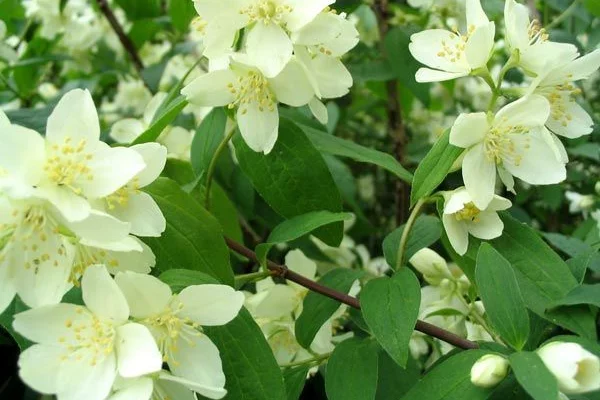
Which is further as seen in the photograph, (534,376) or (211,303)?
(211,303)

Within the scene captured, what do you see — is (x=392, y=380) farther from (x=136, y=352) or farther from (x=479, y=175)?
(x=136, y=352)

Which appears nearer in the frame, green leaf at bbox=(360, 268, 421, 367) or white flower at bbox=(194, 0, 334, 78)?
green leaf at bbox=(360, 268, 421, 367)

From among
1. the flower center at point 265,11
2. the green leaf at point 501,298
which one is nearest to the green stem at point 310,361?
the green leaf at point 501,298

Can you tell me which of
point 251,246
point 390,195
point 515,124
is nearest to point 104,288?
point 515,124

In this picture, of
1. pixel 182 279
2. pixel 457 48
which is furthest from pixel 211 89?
pixel 457 48

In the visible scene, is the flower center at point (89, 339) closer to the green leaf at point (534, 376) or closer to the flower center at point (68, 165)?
the flower center at point (68, 165)

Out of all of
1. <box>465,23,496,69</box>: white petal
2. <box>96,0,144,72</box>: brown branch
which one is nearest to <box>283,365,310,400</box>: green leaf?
<box>465,23,496,69</box>: white petal

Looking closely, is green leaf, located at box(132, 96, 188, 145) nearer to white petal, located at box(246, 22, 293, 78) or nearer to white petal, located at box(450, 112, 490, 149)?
white petal, located at box(246, 22, 293, 78)

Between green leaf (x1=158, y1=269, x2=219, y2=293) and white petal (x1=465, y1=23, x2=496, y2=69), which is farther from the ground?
white petal (x1=465, y1=23, x2=496, y2=69)
